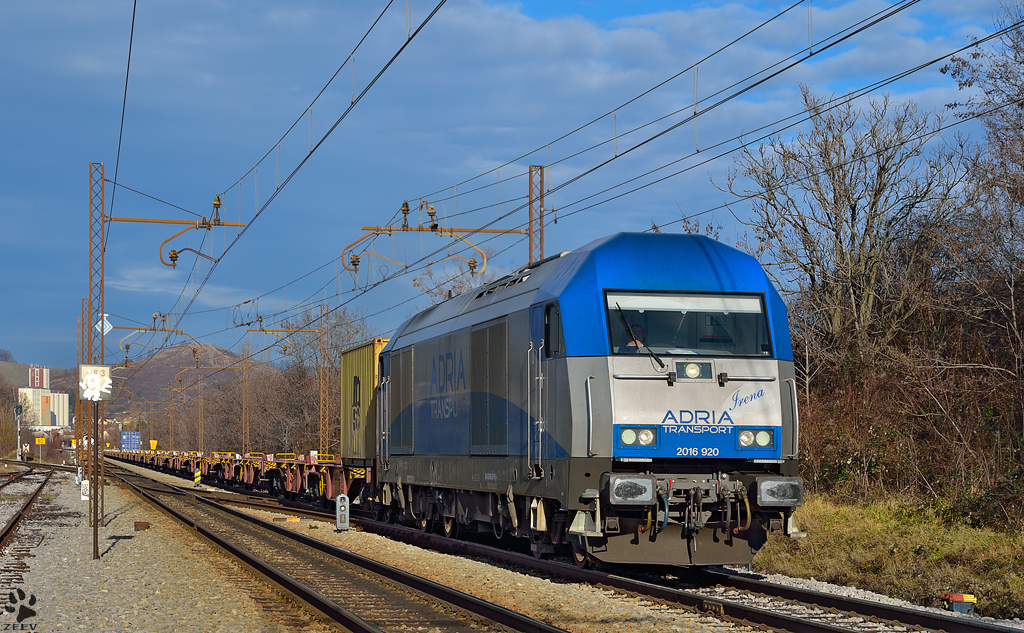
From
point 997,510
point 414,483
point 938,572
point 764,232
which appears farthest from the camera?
point 764,232

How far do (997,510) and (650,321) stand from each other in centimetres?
702

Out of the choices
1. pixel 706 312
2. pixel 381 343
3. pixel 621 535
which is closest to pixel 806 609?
pixel 621 535

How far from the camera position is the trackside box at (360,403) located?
78.7 ft

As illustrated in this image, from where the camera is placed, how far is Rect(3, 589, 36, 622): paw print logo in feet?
38.0

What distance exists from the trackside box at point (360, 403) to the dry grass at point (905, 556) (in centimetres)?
1076

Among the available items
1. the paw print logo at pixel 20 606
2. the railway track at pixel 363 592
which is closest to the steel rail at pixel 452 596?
the railway track at pixel 363 592

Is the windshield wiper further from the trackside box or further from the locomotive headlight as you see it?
the trackside box

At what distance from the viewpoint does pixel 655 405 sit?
487 inches

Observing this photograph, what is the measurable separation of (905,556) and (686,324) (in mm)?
4319

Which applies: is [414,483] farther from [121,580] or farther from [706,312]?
[706,312]

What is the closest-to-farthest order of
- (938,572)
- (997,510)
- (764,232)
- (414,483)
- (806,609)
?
(806,609)
(938,572)
(997,510)
(414,483)
(764,232)

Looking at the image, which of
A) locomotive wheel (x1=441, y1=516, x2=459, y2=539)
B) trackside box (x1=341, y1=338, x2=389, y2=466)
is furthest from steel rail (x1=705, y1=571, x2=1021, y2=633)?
trackside box (x1=341, y1=338, x2=389, y2=466)

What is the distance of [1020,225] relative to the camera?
20.5 m

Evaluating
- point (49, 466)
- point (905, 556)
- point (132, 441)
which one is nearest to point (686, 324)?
point (905, 556)
